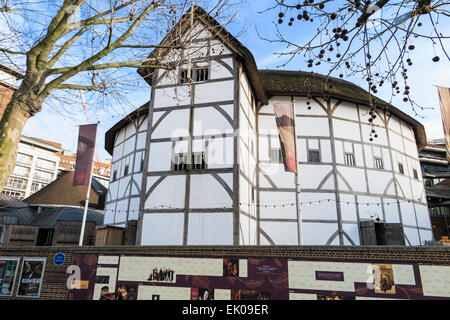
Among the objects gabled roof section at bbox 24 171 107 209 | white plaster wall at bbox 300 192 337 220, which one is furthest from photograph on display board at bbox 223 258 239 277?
gabled roof section at bbox 24 171 107 209

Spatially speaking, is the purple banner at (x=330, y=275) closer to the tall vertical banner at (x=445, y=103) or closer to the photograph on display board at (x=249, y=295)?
the photograph on display board at (x=249, y=295)

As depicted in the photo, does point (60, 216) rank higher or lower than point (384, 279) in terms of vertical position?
higher

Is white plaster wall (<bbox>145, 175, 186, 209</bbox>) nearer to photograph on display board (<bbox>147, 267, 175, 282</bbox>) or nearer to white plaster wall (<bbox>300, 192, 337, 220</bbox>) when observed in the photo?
photograph on display board (<bbox>147, 267, 175, 282</bbox>)

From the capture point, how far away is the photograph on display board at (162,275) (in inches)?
268

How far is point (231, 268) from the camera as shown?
254 inches

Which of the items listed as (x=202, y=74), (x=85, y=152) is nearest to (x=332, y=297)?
(x=202, y=74)

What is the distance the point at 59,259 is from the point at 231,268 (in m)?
4.93

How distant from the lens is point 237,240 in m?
11.2

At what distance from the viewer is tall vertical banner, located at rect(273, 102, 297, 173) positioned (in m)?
11.0

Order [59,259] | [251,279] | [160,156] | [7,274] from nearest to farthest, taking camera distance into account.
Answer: [251,279] → [59,259] → [7,274] → [160,156]

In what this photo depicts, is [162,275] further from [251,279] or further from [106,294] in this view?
[251,279]

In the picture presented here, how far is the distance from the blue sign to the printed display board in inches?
16.3

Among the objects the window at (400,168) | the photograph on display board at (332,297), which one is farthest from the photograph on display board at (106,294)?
A: the window at (400,168)
